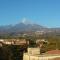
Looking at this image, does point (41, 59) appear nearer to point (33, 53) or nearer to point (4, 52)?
point (33, 53)

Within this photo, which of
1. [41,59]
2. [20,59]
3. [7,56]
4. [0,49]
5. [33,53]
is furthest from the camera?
[0,49]

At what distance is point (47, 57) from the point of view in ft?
79.5

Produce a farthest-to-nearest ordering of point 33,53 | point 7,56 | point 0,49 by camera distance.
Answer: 1. point 0,49
2. point 7,56
3. point 33,53

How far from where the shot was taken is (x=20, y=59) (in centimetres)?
4106

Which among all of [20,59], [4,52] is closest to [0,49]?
[4,52]

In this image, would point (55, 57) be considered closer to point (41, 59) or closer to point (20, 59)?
A: point (41, 59)

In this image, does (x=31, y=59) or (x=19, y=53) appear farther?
(x=19, y=53)

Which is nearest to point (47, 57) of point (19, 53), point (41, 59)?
point (41, 59)

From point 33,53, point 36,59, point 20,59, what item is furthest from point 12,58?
point 36,59

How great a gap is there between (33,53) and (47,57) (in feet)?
10.0

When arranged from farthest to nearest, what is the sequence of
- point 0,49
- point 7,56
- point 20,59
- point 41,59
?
point 0,49
point 7,56
point 20,59
point 41,59

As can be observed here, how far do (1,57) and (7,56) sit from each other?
1058 millimetres

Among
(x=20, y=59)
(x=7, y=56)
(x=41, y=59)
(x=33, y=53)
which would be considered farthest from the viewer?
(x=7, y=56)

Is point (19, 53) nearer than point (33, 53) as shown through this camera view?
No
